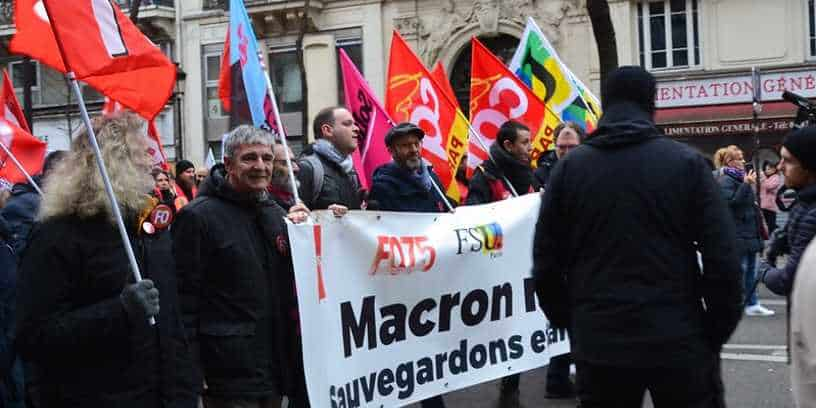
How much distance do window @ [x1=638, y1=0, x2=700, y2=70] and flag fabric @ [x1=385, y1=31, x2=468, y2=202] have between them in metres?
18.0

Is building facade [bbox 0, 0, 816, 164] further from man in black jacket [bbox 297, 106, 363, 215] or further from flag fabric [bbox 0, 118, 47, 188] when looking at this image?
man in black jacket [bbox 297, 106, 363, 215]

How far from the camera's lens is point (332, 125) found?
260 inches

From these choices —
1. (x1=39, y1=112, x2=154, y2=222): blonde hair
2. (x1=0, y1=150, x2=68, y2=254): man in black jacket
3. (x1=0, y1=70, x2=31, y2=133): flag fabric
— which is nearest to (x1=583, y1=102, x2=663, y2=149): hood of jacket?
(x1=39, y1=112, x2=154, y2=222): blonde hair

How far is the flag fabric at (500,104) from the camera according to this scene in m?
10.1

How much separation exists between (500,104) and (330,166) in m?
3.93

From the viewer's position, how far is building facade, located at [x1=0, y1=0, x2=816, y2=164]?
25156 millimetres

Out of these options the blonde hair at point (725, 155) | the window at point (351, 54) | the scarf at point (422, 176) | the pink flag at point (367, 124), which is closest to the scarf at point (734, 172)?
the blonde hair at point (725, 155)

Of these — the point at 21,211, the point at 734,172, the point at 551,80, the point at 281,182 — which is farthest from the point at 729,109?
the point at 281,182

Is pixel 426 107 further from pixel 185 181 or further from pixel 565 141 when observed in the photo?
pixel 185 181

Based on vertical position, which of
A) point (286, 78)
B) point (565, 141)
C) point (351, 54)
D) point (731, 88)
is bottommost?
point (565, 141)

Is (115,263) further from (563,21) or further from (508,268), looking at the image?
(563,21)

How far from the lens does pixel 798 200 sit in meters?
4.83

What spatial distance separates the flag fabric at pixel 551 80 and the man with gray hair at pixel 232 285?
21.7 ft

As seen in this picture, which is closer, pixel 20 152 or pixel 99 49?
pixel 99 49
